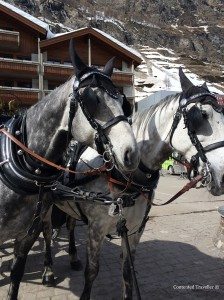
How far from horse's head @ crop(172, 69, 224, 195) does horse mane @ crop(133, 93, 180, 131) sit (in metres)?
0.38

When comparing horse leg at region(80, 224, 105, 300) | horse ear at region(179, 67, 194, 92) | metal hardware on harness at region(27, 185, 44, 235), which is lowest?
horse leg at region(80, 224, 105, 300)

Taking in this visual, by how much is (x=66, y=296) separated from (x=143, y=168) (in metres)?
2.07

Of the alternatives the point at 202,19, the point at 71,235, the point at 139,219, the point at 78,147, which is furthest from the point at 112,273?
the point at 202,19

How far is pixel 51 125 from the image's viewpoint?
303cm

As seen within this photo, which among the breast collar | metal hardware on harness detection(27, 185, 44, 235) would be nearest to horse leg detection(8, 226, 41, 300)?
metal hardware on harness detection(27, 185, 44, 235)

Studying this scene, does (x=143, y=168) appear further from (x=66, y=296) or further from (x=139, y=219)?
(x=66, y=296)

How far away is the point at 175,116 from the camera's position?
3.37 meters

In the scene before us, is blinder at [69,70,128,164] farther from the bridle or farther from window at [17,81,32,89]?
window at [17,81,32,89]

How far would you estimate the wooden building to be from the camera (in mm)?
28203

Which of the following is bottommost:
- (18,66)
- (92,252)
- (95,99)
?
(92,252)

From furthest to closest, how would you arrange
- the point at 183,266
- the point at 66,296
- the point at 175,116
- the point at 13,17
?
the point at 13,17
the point at 183,266
the point at 66,296
the point at 175,116

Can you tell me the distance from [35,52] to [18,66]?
3.43 metres

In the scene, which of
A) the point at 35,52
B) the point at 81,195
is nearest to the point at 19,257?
the point at 81,195

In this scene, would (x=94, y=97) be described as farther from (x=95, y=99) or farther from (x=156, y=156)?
(x=156, y=156)
